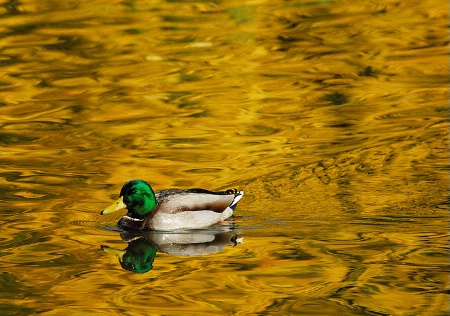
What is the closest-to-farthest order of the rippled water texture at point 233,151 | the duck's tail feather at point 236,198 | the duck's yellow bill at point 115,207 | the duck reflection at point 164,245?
the rippled water texture at point 233,151
the duck reflection at point 164,245
the duck's yellow bill at point 115,207
the duck's tail feather at point 236,198

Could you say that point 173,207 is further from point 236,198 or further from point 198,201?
point 236,198

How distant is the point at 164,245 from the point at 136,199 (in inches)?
26.0

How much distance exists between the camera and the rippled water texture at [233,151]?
9.16m

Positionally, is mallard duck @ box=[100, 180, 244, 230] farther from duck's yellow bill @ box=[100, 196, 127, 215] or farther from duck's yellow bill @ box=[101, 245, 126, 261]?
duck's yellow bill @ box=[101, 245, 126, 261]

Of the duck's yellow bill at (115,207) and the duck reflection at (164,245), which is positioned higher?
the duck's yellow bill at (115,207)

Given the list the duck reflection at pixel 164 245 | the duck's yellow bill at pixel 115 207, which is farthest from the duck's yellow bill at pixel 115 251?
the duck's yellow bill at pixel 115 207

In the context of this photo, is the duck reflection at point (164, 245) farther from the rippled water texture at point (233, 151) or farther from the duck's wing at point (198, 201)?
the duck's wing at point (198, 201)

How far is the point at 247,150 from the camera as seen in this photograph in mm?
12883

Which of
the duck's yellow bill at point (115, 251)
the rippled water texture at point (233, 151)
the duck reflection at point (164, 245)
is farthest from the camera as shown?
the duck's yellow bill at point (115, 251)

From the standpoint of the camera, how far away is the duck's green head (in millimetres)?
10938

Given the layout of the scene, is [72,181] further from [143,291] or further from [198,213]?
[143,291]

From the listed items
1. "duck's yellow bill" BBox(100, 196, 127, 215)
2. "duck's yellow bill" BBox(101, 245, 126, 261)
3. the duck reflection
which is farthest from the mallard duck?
"duck's yellow bill" BBox(101, 245, 126, 261)

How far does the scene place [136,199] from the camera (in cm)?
1096

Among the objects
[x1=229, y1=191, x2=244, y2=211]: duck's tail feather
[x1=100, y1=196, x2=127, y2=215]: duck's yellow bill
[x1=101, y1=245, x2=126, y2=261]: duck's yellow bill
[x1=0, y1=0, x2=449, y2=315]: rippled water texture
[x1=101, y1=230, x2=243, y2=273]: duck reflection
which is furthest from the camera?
[x1=229, y1=191, x2=244, y2=211]: duck's tail feather
